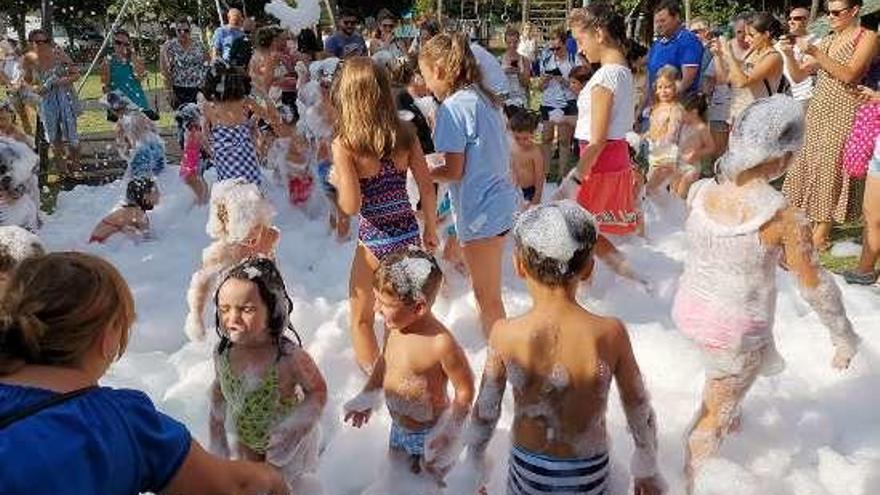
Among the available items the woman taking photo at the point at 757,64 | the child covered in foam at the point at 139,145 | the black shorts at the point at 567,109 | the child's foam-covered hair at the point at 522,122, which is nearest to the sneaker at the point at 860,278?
the woman taking photo at the point at 757,64

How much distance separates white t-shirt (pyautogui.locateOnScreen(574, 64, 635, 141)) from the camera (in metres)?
4.26

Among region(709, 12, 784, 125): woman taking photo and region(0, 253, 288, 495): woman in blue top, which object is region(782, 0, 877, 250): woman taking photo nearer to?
region(709, 12, 784, 125): woman taking photo

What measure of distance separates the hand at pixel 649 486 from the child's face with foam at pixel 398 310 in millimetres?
875

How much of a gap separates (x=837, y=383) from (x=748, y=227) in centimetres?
139

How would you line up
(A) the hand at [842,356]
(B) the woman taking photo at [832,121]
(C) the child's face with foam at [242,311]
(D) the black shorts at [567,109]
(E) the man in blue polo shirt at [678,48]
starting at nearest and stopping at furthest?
(C) the child's face with foam at [242,311] < (A) the hand at [842,356] < (B) the woman taking photo at [832,121] < (E) the man in blue polo shirt at [678,48] < (D) the black shorts at [567,109]

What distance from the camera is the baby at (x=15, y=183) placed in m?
4.26

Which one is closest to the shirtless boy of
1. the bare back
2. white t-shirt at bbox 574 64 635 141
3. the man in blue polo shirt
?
white t-shirt at bbox 574 64 635 141

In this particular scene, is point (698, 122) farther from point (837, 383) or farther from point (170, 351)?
point (170, 351)

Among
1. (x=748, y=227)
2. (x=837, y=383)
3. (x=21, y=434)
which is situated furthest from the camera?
(x=837, y=383)

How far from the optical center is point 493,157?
12.6 ft

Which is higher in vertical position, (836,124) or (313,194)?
(836,124)

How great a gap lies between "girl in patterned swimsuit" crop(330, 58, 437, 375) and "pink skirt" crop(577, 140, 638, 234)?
44.5 inches

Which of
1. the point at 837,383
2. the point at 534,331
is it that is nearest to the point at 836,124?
the point at 837,383

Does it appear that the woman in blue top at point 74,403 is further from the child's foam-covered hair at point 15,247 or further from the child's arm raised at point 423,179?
the child's arm raised at point 423,179
